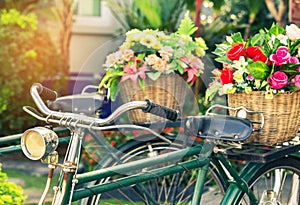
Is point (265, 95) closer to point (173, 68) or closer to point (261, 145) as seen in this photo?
point (261, 145)

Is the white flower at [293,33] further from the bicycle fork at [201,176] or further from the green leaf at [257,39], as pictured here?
the bicycle fork at [201,176]

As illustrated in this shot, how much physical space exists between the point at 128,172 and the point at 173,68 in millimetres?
1028

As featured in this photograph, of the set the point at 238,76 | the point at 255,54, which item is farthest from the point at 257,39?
the point at 238,76

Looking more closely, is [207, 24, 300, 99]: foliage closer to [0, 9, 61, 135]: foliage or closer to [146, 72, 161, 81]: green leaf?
[146, 72, 161, 81]: green leaf

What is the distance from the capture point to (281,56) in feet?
9.91

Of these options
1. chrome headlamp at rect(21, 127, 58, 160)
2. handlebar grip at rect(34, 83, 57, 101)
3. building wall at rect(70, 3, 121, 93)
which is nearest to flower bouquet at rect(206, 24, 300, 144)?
handlebar grip at rect(34, 83, 57, 101)

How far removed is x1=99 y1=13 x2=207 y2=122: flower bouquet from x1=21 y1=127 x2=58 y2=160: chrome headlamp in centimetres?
127

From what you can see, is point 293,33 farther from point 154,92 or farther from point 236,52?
point 154,92

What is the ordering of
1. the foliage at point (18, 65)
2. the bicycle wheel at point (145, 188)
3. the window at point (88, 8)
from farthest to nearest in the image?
the window at point (88, 8)
the foliage at point (18, 65)
the bicycle wheel at point (145, 188)

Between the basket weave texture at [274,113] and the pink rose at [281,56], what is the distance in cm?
15

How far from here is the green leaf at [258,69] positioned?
119 inches

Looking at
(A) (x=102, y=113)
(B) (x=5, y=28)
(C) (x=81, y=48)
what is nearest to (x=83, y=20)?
(C) (x=81, y=48)

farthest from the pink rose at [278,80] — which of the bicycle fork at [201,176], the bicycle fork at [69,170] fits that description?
the bicycle fork at [69,170]

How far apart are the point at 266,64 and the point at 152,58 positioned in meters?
0.80
